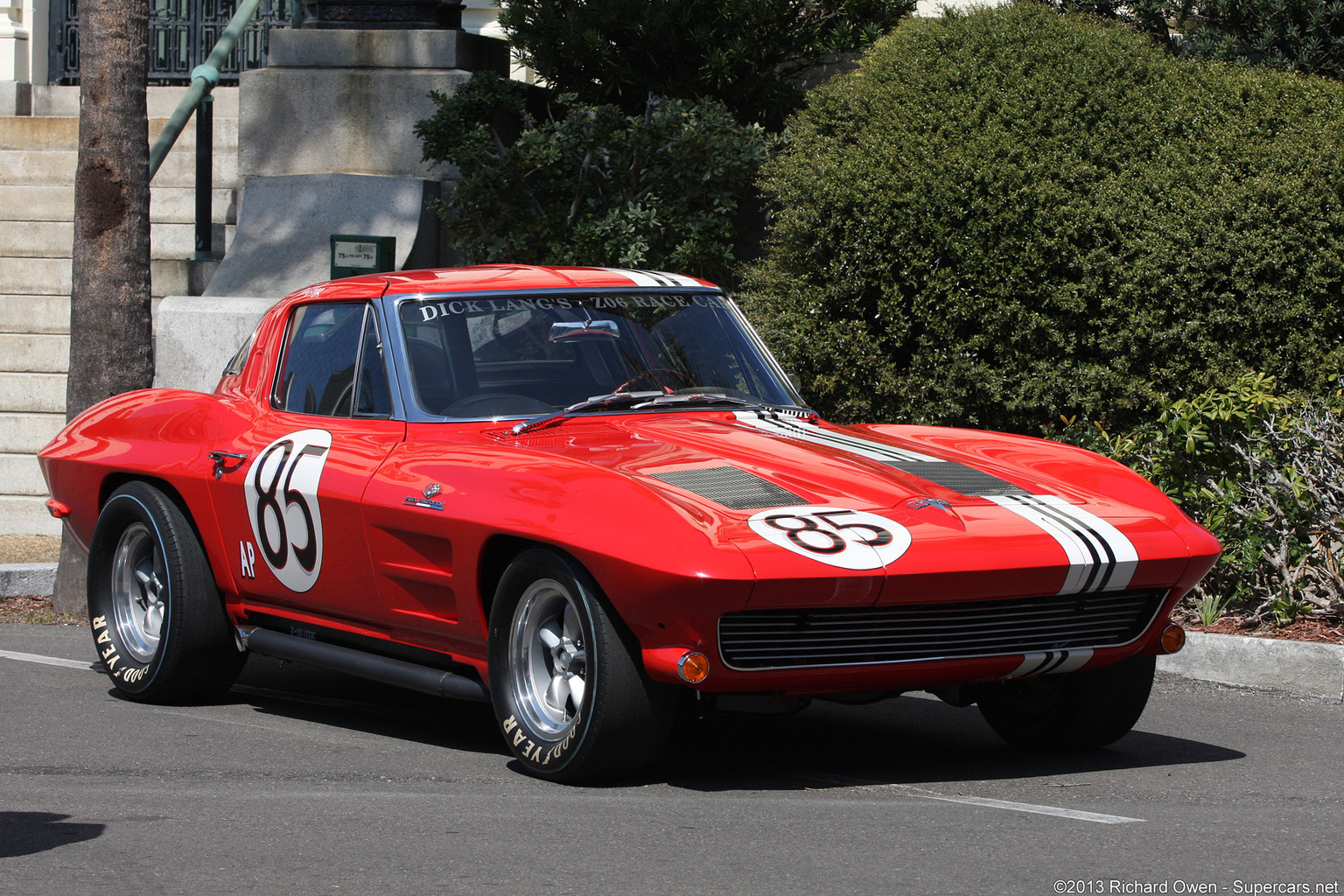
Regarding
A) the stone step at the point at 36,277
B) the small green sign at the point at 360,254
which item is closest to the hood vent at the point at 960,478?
the small green sign at the point at 360,254

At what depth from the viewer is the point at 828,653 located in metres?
4.96

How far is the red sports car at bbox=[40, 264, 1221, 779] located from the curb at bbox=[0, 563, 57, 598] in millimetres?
2730

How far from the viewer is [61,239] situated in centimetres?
1446

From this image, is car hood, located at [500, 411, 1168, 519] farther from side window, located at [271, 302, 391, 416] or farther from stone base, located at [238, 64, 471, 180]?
stone base, located at [238, 64, 471, 180]

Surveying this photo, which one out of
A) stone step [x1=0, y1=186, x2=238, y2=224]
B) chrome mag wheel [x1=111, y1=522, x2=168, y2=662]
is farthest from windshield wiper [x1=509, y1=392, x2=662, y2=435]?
stone step [x1=0, y1=186, x2=238, y2=224]

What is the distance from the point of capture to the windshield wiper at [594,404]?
5.91 meters

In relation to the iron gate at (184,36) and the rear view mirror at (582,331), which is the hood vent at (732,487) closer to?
the rear view mirror at (582,331)

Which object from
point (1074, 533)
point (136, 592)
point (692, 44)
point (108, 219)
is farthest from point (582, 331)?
point (692, 44)

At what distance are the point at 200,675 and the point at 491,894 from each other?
9.95 ft

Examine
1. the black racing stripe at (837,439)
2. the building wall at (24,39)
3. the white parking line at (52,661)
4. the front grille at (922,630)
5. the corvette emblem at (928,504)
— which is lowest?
the white parking line at (52,661)

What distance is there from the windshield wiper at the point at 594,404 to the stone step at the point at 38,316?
873cm

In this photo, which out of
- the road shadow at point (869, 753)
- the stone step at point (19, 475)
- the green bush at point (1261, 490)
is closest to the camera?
the road shadow at point (869, 753)

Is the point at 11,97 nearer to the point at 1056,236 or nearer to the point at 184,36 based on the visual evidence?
the point at 184,36

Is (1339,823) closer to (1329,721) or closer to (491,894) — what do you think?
(1329,721)
